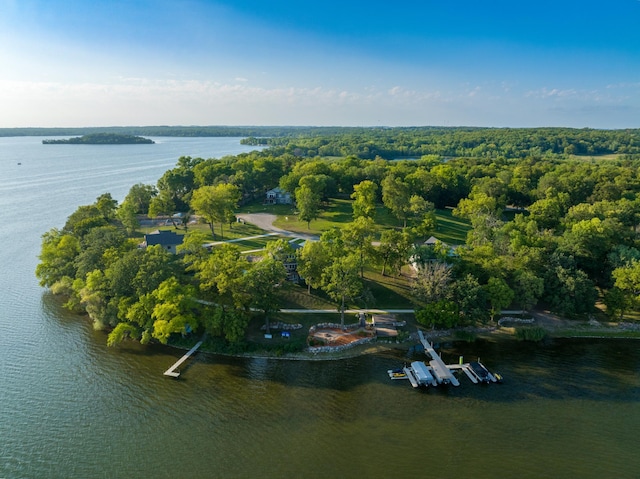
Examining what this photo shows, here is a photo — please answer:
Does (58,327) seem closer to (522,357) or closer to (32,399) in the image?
(32,399)

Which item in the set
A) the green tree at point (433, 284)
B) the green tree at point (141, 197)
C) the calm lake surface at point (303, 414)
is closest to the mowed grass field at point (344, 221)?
the green tree at point (141, 197)

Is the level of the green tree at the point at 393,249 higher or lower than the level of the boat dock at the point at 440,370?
higher

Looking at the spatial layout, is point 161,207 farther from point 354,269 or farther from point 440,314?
point 440,314

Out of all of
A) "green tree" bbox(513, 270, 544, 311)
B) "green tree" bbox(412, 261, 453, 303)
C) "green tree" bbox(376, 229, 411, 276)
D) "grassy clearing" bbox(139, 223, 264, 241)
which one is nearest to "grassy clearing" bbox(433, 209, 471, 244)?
"green tree" bbox(376, 229, 411, 276)

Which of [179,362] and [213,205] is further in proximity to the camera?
[213,205]

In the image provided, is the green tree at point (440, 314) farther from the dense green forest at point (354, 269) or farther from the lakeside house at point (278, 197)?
the lakeside house at point (278, 197)

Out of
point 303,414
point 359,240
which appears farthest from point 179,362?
point 359,240

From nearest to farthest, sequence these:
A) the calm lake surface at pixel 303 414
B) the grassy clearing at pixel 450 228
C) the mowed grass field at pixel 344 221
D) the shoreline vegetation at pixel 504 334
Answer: the calm lake surface at pixel 303 414
the shoreline vegetation at pixel 504 334
the grassy clearing at pixel 450 228
the mowed grass field at pixel 344 221
